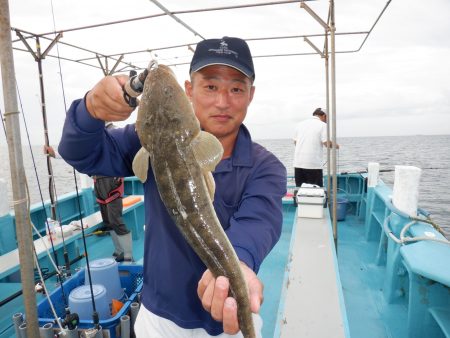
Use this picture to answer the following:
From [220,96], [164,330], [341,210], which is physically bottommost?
[341,210]

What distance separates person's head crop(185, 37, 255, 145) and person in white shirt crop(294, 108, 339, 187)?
23.0 feet

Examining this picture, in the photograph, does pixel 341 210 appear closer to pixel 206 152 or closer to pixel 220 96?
pixel 220 96

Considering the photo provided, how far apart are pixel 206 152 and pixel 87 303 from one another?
2.95 m

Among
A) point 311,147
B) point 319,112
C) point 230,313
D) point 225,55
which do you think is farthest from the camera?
point 319,112

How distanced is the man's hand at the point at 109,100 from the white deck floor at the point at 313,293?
2.41 m

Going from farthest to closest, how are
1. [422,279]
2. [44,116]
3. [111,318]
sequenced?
1. [44,116]
2. [422,279]
3. [111,318]

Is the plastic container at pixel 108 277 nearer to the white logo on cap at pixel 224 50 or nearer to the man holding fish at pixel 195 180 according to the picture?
the man holding fish at pixel 195 180

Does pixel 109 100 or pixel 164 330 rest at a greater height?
pixel 109 100

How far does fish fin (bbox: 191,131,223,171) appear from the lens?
1858 mm

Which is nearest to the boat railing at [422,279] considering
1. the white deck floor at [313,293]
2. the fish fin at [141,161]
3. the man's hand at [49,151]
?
the white deck floor at [313,293]

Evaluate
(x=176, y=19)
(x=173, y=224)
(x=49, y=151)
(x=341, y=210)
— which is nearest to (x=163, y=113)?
(x=173, y=224)

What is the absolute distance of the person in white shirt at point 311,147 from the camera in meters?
9.12

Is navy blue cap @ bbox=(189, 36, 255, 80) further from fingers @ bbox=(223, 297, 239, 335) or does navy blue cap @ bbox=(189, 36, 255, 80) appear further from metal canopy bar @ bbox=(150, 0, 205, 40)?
metal canopy bar @ bbox=(150, 0, 205, 40)

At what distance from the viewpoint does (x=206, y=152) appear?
1869mm
